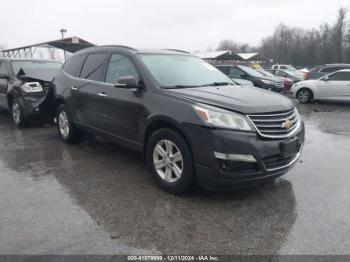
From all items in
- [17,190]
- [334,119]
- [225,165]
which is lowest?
[334,119]

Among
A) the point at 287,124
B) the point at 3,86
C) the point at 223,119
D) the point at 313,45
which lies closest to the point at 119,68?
the point at 223,119

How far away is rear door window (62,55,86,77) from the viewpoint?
613 centimetres

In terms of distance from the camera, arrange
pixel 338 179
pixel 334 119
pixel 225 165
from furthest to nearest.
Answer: pixel 334 119 < pixel 338 179 < pixel 225 165

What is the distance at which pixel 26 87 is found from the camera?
7.86 m

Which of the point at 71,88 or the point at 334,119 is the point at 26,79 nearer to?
the point at 71,88

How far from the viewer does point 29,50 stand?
30.9 m

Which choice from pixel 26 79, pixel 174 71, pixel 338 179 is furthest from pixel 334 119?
pixel 26 79

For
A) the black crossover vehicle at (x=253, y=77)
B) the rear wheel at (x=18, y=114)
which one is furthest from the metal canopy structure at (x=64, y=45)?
the rear wheel at (x=18, y=114)

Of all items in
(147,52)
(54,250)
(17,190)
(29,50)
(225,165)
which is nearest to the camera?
(54,250)

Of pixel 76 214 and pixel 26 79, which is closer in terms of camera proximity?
pixel 76 214

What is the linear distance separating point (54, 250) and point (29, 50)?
31.7m

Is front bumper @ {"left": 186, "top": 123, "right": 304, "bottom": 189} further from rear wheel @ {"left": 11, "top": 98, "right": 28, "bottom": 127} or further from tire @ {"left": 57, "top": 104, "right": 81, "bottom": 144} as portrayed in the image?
rear wheel @ {"left": 11, "top": 98, "right": 28, "bottom": 127}

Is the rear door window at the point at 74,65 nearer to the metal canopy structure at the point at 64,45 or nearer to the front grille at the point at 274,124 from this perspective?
the front grille at the point at 274,124

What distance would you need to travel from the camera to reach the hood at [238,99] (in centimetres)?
379
